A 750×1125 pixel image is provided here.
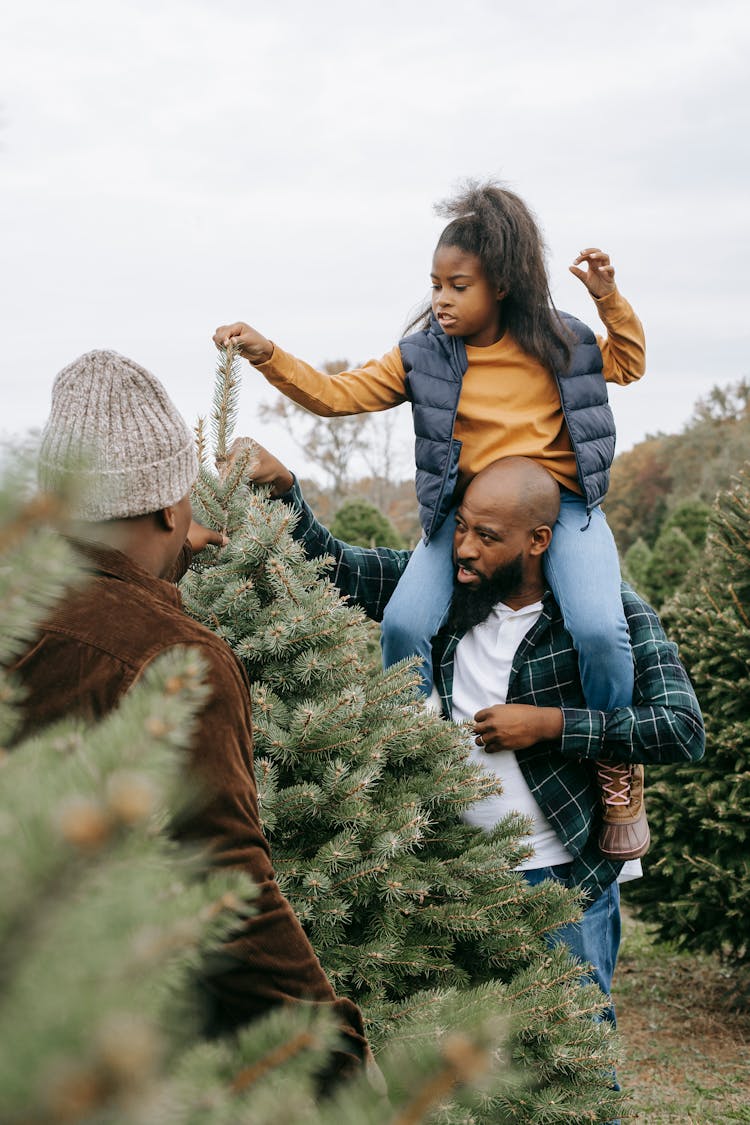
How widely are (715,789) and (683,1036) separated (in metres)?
1.90

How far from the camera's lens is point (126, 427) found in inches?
68.8

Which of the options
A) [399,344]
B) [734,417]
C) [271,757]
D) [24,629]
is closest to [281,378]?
[399,344]

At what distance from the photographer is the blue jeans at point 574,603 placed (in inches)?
132

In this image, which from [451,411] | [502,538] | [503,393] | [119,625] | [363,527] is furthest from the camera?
[363,527]

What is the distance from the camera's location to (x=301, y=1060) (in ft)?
2.53

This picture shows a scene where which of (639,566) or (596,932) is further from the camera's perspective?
(639,566)

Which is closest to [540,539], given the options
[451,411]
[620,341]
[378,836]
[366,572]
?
[451,411]

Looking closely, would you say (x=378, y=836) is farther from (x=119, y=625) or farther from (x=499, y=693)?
(x=499, y=693)

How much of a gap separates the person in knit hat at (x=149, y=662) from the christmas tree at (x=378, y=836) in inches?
23.8

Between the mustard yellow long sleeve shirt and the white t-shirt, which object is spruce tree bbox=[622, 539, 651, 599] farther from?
the white t-shirt

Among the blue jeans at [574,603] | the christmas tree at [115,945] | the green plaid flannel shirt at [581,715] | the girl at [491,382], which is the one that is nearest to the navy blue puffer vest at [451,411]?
the girl at [491,382]

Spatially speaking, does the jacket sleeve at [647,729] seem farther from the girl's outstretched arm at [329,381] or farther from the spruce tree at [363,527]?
the spruce tree at [363,527]

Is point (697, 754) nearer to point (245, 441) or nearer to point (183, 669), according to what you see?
point (245, 441)

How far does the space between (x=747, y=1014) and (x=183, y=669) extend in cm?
711
